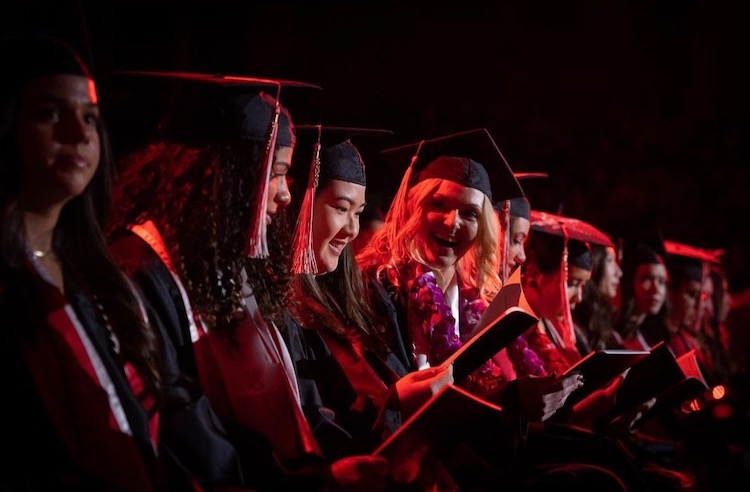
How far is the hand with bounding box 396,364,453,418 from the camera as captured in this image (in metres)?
2.71

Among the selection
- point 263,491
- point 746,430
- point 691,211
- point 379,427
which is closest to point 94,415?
point 263,491

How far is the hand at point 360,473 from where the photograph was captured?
88.5 inches

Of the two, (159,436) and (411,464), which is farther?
(411,464)

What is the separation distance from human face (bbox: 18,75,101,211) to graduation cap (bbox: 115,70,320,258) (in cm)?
46

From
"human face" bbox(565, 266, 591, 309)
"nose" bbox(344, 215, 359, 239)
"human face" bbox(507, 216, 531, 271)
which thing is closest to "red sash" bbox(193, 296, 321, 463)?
"nose" bbox(344, 215, 359, 239)

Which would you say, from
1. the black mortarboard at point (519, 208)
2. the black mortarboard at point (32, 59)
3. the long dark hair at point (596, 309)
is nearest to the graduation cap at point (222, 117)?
the black mortarboard at point (32, 59)

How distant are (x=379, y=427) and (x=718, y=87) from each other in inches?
304

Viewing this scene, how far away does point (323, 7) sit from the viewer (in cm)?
558

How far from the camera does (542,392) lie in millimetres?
3084

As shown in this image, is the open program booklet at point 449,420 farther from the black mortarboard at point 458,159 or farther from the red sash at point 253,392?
the black mortarboard at point 458,159

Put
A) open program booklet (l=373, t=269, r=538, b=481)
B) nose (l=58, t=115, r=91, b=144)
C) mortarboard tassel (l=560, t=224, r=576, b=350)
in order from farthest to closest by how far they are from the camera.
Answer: mortarboard tassel (l=560, t=224, r=576, b=350) < open program booklet (l=373, t=269, r=538, b=481) < nose (l=58, t=115, r=91, b=144)

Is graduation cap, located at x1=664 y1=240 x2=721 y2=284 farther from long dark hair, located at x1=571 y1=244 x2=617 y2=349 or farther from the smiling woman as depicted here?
the smiling woman

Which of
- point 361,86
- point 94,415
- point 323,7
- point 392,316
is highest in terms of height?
point 323,7

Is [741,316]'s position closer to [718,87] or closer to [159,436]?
[159,436]
